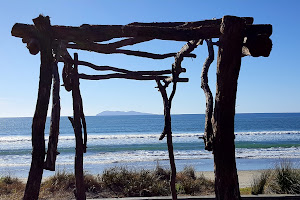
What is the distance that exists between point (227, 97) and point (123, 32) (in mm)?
1132

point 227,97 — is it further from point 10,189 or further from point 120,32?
point 10,189

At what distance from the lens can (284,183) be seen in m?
7.55

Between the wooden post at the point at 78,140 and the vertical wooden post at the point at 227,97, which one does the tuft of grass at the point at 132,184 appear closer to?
the wooden post at the point at 78,140

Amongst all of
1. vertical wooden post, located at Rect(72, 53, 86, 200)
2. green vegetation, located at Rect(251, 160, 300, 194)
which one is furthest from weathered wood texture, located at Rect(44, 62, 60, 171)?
green vegetation, located at Rect(251, 160, 300, 194)

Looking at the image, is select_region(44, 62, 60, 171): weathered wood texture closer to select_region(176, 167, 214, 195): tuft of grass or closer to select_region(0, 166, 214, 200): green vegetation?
select_region(0, 166, 214, 200): green vegetation

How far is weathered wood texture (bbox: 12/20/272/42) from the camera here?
3467 millimetres

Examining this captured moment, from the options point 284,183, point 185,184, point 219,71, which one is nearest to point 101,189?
point 185,184

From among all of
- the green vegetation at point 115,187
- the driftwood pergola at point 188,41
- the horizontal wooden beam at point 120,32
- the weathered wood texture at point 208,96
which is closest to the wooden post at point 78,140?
the driftwood pergola at point 188,41

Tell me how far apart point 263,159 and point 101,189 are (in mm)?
12659

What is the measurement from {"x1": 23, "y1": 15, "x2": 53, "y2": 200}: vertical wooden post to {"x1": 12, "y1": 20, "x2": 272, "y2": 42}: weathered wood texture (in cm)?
9

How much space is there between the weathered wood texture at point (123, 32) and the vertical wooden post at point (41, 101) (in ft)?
0.28

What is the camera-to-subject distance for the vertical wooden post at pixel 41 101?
3.35 meters

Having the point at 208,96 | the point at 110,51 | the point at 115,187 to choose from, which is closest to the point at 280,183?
the point at 115,187

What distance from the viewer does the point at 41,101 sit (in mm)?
3434
